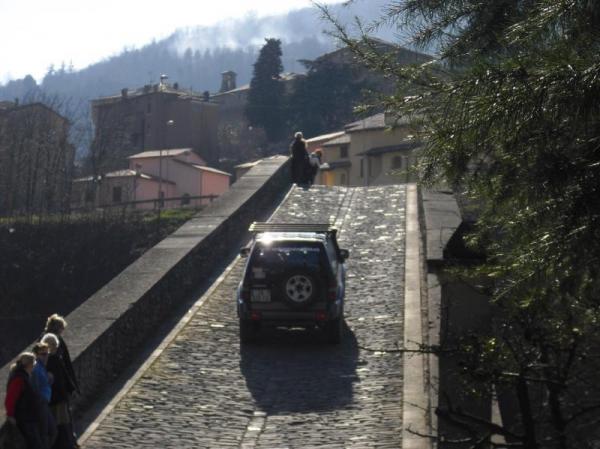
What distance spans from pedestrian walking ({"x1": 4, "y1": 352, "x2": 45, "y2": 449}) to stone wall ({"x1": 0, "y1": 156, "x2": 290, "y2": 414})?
1.85ft

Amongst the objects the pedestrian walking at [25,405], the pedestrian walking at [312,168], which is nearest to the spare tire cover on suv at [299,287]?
the pedestrian walking at [25,405]

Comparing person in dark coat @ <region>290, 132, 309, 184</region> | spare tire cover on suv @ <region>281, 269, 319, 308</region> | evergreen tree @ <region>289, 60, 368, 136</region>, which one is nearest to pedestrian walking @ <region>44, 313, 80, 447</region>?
spare tire cover on suv @ <region>281, 269, 319, 308</region>

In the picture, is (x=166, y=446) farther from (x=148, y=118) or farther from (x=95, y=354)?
(x=148, y=118)

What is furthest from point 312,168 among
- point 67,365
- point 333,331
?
point 67,365

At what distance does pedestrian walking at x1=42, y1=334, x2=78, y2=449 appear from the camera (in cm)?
1244

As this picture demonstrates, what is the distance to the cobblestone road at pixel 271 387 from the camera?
1302 centimetres

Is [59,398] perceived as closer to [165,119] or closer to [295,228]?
[295,228]

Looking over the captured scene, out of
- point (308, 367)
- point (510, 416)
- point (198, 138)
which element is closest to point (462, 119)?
point (510, 416)

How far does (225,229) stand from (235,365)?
334 inches

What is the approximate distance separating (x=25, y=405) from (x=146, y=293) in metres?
5.80

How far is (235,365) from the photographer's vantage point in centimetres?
1602

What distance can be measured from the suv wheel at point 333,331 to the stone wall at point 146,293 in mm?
2409

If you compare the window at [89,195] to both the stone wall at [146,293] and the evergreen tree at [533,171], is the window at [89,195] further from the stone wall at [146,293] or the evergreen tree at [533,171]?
the evergreen tree at [533,171]

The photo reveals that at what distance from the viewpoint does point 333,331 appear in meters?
17.0
